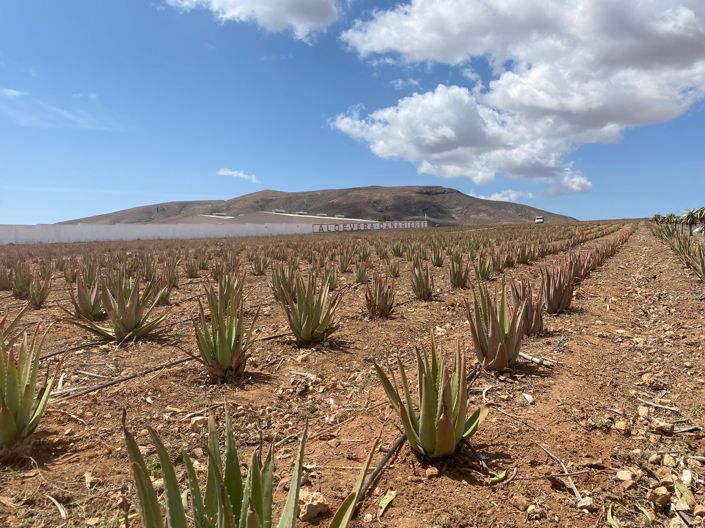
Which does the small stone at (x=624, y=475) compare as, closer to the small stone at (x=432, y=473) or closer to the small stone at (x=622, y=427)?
the small stone at (x=622, y=427)

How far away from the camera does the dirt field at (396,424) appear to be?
6.32ft

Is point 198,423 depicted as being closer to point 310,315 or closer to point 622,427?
point 310,315

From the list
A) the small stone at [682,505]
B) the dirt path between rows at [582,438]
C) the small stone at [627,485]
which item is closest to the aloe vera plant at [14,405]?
the dirt path between rows at [582,438]

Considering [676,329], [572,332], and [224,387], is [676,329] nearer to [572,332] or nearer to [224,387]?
[572,332]

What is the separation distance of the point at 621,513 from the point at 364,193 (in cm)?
15275

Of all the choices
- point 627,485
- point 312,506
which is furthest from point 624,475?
point 312,506

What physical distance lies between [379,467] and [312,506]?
37 centimetres

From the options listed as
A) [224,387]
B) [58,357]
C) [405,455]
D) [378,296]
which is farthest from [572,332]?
[58,357]

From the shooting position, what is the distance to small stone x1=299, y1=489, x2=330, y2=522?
1.86m

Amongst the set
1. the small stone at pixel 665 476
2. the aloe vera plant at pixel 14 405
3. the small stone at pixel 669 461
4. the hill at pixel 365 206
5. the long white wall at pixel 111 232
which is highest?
the hill at pixel 365 206

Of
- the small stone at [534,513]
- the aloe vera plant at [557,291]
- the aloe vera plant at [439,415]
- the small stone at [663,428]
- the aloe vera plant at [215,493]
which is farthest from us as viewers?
the aloe vera plant at [557,291]

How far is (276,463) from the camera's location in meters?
2.32

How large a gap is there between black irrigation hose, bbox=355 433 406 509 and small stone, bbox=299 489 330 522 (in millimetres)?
138

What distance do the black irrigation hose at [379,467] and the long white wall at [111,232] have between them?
1643 inches
